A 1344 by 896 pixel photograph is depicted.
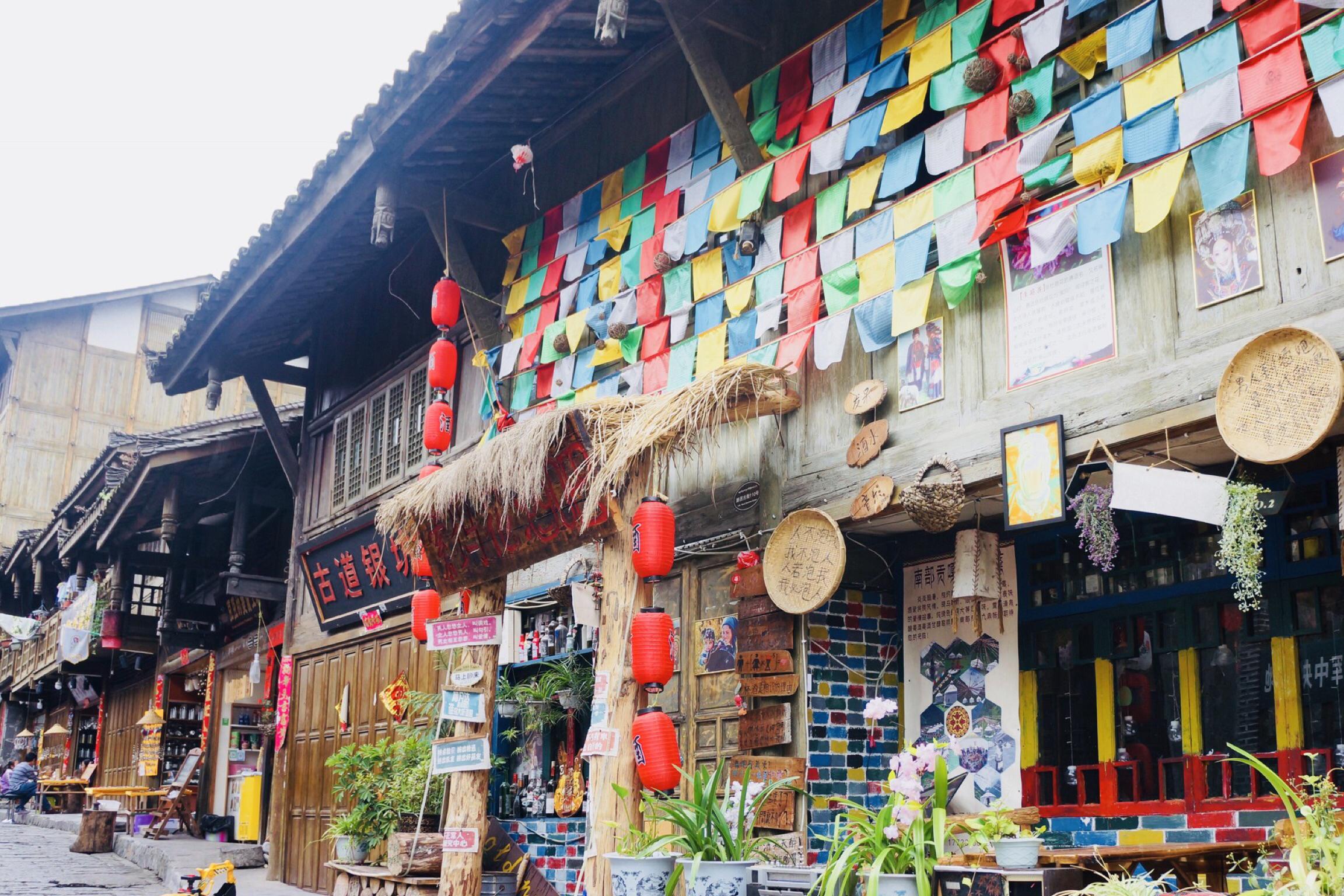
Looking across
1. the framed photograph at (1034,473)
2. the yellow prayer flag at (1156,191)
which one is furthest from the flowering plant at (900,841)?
the yellow prayer flag at (1156,191)

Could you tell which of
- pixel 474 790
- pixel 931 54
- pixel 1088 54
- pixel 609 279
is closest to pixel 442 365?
pixel 609 279

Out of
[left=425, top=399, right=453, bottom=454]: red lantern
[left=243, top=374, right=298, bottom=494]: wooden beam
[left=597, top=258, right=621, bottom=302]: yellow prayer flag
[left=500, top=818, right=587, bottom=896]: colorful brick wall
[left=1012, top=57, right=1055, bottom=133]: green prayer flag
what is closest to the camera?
[left=1012, top=57, right=1055, bottom=133]: green prayer flag

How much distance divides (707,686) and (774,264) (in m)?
2.86

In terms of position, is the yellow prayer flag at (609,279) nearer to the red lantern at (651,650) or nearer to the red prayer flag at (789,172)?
the red prayer flag at (789,172)

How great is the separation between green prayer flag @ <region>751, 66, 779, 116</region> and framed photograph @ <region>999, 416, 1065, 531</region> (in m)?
3.23

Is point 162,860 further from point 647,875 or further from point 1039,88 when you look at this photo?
point 1039,88

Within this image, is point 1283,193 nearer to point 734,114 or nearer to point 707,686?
point 734,114

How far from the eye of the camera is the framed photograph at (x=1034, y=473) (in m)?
6.17

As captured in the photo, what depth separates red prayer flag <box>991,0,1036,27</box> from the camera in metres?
6.74

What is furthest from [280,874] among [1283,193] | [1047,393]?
[1283,193]

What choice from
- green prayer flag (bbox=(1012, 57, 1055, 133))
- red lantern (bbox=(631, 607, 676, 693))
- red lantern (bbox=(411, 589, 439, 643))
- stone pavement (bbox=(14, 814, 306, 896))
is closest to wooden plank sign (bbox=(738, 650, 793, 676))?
red lantern (bbox=(631, 607, 676, 693))

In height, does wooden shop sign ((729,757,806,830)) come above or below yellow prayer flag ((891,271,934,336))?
below

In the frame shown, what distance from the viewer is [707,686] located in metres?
8.37

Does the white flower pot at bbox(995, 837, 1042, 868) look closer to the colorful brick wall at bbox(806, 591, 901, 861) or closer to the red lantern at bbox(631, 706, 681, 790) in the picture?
the colorful brick wall at bbox(806, 591, 901, 861)
